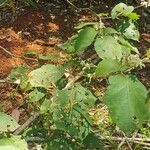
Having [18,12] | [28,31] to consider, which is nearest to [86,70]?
[28,31]

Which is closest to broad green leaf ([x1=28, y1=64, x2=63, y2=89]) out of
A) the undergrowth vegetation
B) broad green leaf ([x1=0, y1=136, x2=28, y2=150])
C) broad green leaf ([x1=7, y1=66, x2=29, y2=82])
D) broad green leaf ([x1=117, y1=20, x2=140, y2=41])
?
the undergrowth vegetation

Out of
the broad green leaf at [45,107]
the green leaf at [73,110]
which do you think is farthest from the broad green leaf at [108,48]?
the broad green leaf at [45,107]

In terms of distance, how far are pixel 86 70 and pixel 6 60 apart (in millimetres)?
2215

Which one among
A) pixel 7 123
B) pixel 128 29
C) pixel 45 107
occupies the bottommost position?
pixel 45 107

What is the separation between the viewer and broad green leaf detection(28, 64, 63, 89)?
1.68 metres

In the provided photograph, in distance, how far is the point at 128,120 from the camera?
1336 mm

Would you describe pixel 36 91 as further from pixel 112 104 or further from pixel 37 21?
pixel 37 21

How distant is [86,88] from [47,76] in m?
0.18

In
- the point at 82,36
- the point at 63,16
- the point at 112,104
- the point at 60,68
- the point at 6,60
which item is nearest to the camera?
the point at 112,104

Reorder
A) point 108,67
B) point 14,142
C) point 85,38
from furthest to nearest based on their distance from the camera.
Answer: point 85,38, point 108,67, point 14,142

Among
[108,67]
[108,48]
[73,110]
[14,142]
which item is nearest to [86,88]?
[73,110]

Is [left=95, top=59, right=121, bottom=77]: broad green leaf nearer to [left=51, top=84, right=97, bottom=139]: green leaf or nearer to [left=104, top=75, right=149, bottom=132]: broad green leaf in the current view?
[left=104, top=75, right=149, bottom=132]: broad green leaf

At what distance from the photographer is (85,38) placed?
154 cm

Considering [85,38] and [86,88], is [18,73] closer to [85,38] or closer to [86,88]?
[86,88]
